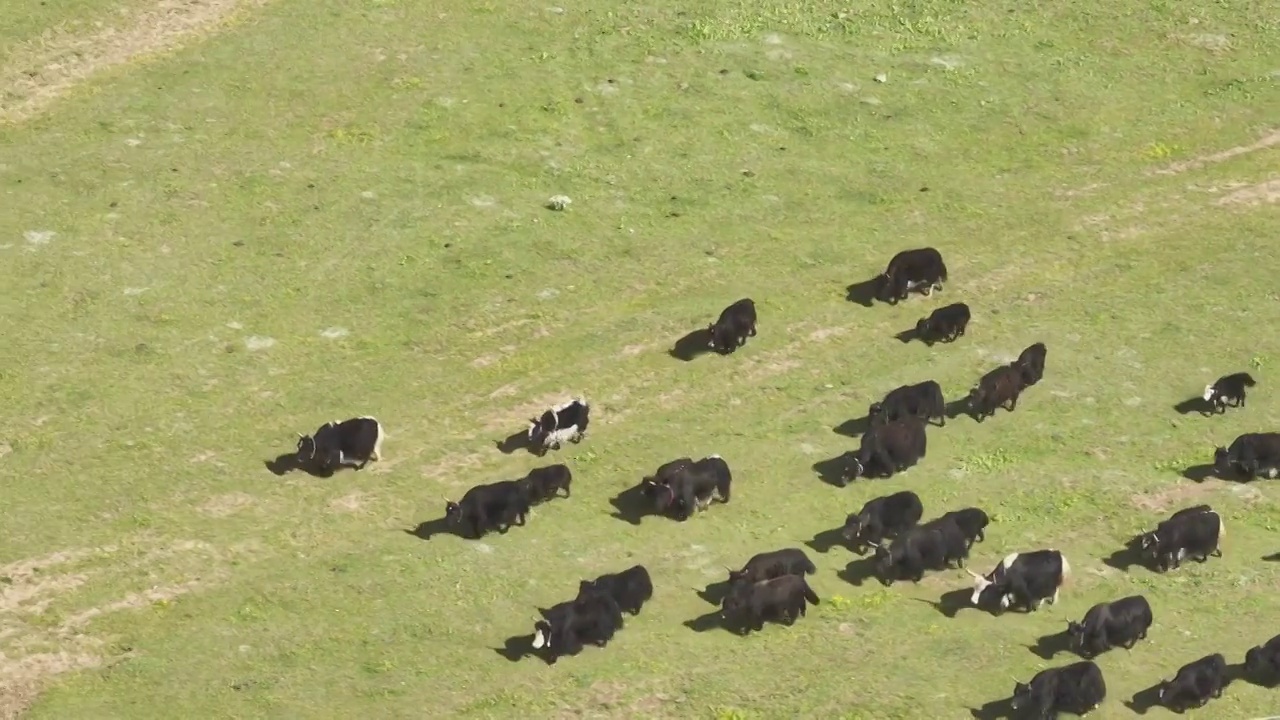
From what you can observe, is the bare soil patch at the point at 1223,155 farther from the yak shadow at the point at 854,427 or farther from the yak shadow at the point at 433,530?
the yak shadow at the point at 433,530

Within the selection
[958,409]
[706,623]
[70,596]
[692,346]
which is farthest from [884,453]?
[70,596]

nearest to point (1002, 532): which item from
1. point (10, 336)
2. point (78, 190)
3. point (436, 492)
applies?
point (436, 492)

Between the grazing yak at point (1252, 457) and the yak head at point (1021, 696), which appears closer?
the yak head at point (1021, 696)

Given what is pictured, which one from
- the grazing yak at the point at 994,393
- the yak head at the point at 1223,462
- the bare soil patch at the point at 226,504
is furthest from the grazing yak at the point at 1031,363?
the bare soil patch at the point at 226,504

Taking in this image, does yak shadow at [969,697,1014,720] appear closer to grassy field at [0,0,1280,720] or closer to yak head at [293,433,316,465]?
grassy field at [0,0,1280,720]

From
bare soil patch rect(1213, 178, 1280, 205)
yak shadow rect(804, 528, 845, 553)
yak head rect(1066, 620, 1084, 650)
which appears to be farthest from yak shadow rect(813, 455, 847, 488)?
bare soil patch rect(1213, 178, 1280, 205)

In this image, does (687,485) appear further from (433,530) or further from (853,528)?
(433,530)
